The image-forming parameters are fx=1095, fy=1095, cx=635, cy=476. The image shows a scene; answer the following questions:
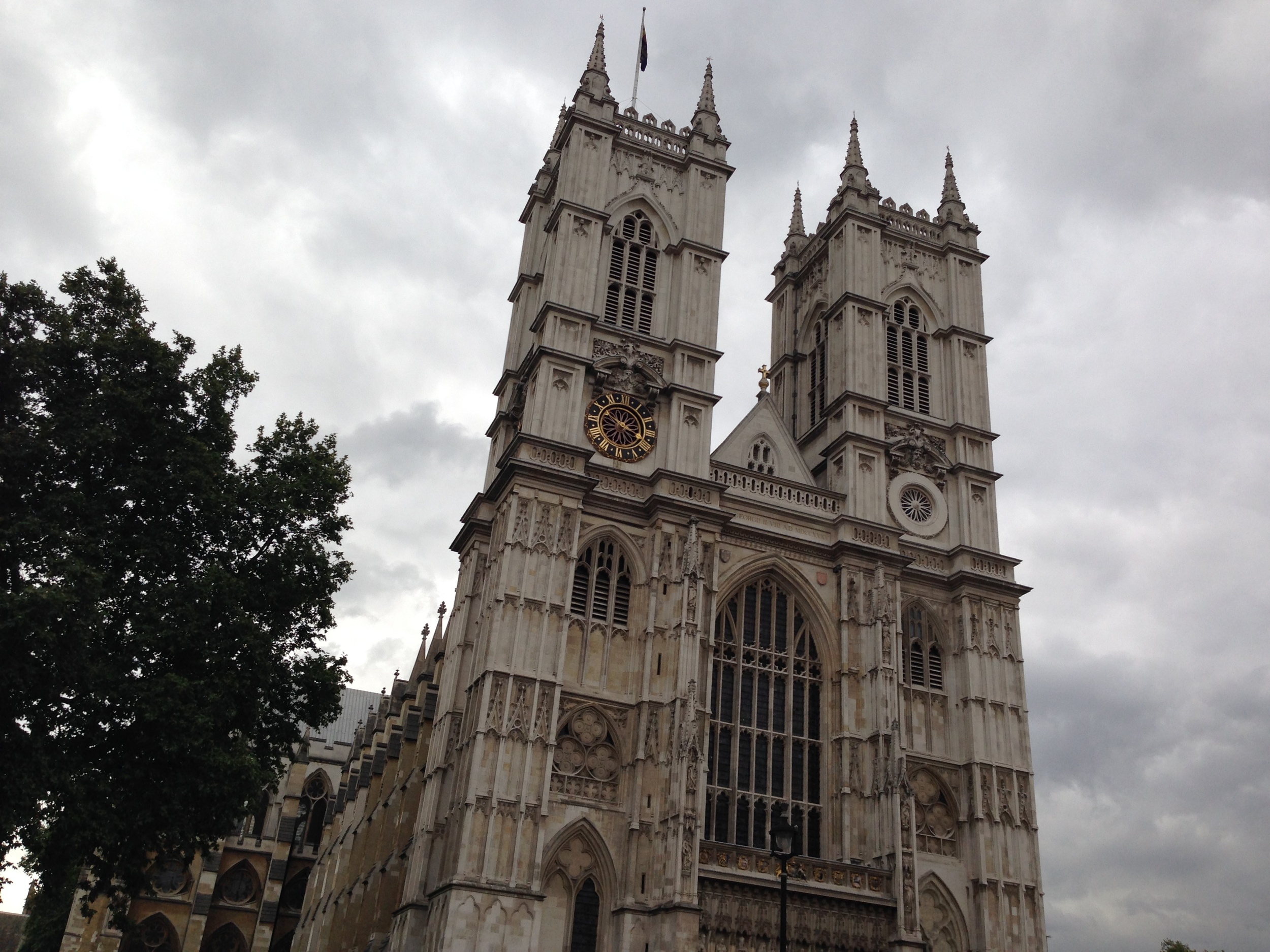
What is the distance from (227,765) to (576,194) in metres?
23.3

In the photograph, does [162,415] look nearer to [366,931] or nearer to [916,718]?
[366,931]

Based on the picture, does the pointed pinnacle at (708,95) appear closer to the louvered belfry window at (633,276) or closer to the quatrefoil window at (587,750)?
the louvered belfry window at (633,276)

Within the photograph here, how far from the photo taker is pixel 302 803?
5828 cm

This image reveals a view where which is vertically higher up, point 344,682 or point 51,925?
point 344,682

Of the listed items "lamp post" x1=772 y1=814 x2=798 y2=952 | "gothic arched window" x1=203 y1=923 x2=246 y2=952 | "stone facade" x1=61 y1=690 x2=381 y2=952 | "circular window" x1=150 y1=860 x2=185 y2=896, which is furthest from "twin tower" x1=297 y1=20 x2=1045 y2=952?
"gothic arched window" x1=203 y1=923 x2=246 y2=952

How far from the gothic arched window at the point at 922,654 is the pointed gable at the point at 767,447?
5.50m

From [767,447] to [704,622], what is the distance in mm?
8138

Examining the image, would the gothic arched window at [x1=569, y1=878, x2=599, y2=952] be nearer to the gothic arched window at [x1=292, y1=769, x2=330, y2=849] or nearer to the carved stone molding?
the carved stone molding

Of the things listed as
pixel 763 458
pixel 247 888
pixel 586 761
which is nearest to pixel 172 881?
pixel 247 888

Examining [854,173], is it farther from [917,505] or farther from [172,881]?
[172,881]

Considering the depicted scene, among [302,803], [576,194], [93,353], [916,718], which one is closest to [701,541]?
[916,718]

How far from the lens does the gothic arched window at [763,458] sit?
36969 millimetres

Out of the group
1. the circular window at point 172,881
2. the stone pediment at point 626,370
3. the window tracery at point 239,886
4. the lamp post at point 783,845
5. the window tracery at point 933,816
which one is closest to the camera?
the lamp post at point 783,845

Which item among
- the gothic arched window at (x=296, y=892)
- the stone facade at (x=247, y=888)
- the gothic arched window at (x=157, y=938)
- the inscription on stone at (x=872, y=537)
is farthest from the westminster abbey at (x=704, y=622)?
the gothic arched window at (x=296, y=892)
